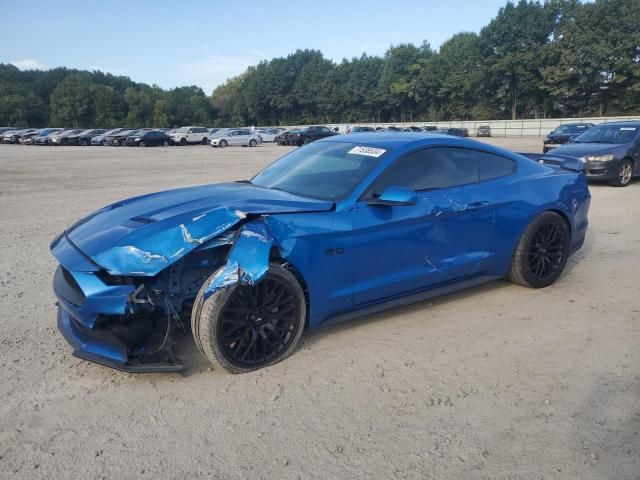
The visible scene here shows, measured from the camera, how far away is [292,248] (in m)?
3.30

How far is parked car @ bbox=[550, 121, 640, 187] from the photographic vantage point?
11.2 m

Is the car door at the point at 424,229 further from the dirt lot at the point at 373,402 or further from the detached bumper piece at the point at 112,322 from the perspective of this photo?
the detached bumper piece at the point at 112,322

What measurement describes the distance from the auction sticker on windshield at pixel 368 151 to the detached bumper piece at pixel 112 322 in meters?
1.96

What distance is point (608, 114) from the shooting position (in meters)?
61.3

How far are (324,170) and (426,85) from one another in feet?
275

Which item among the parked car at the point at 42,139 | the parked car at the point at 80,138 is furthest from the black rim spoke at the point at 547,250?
the parked car at the point at 42,139

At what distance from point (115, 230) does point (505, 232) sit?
10.5 feet

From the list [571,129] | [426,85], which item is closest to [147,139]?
[571,129]

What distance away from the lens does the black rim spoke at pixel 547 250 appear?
4.70 metres

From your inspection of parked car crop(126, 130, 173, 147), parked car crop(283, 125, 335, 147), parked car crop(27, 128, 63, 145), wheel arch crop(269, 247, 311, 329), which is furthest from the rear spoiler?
parked car crop(27, 128, 63, 145)

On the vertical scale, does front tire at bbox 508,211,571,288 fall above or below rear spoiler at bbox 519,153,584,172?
below

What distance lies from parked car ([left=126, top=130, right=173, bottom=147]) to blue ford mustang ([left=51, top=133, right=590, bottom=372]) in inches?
1513

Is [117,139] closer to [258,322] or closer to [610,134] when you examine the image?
[610,134]

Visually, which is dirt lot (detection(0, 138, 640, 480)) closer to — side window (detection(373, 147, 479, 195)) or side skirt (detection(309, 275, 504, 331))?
side skirt (detection(309, 275, 504, 331))
